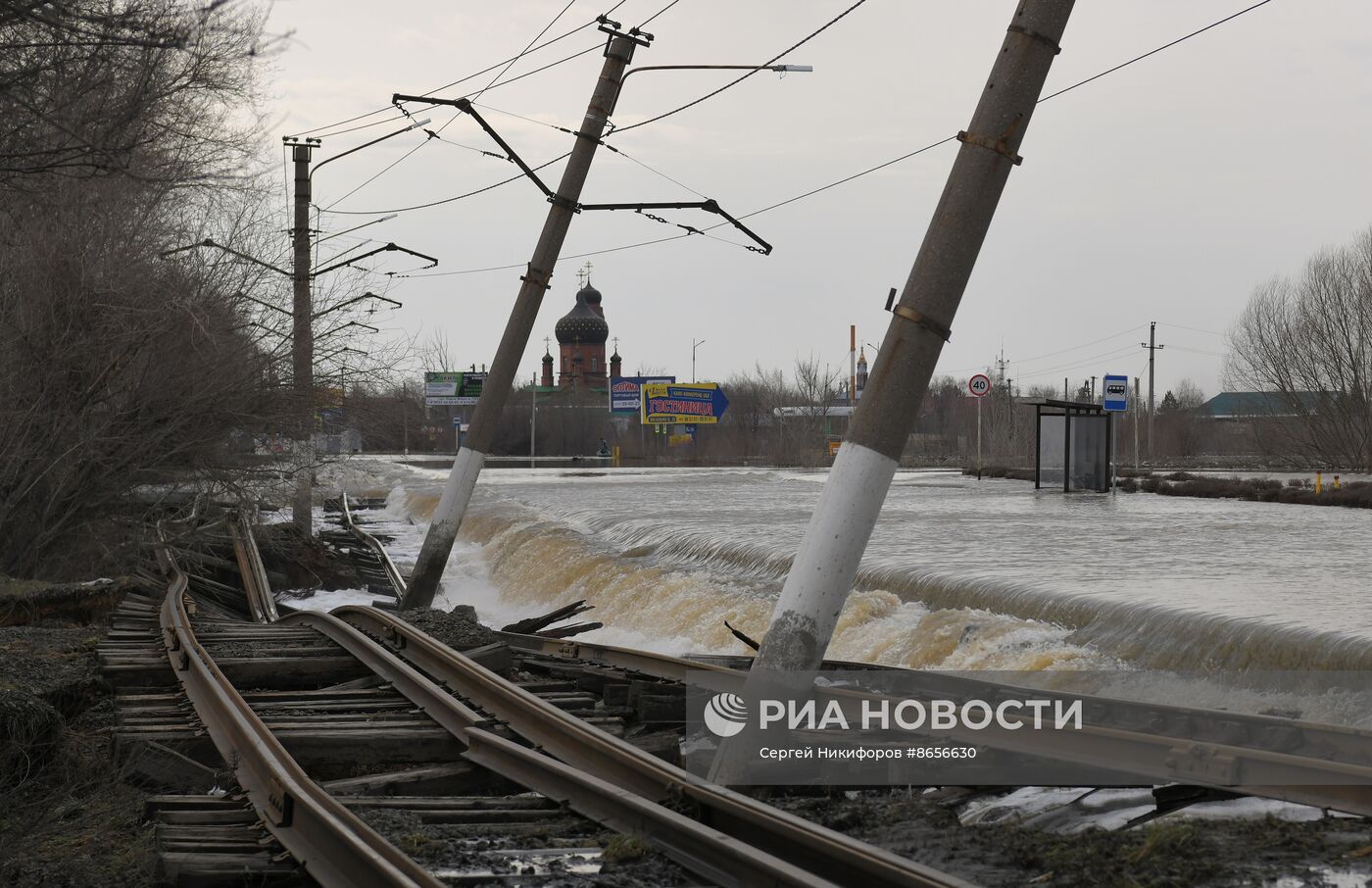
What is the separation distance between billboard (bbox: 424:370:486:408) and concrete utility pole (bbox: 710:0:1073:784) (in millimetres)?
102738

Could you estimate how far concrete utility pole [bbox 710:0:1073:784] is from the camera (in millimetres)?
7203

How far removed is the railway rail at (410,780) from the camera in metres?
5.12

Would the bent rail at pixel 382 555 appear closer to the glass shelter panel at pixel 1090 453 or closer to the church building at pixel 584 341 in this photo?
the glass shelter panel at pixel 1090 453

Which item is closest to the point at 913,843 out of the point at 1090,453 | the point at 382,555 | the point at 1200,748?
the point at 1200,748

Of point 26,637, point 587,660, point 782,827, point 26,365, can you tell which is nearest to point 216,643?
point 26,637

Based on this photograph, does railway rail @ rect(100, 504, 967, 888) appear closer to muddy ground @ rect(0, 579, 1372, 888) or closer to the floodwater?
muddy ground @ rect(0, 579, 1372, 888)

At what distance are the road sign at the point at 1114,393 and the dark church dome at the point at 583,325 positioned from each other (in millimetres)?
102745

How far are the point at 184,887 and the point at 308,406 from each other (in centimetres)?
2114

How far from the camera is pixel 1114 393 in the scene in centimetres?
3897

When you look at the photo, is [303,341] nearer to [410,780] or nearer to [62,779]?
[62,779]

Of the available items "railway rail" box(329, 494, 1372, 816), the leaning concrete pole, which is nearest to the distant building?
the leaning concrete pole

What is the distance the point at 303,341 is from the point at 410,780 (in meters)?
19.4

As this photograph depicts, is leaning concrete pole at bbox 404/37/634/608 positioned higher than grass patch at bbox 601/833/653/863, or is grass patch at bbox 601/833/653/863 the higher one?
leaning concrete pole at bbox 404/37/634/608

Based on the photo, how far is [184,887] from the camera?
5.21m
